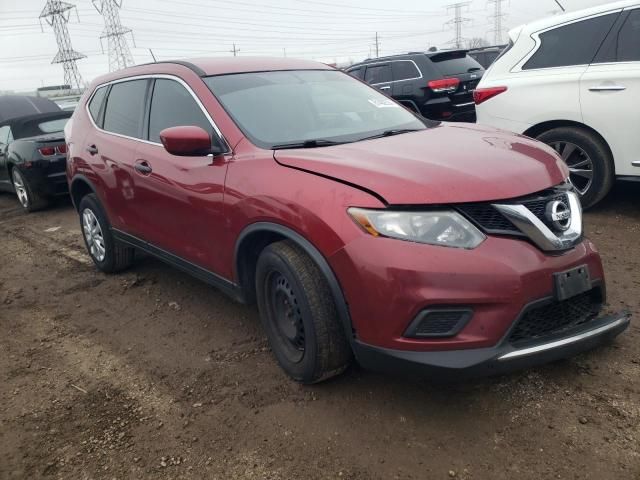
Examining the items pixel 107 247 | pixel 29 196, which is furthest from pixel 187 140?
pixel 29 196

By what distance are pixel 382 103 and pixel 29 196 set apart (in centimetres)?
636

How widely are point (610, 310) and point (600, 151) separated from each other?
216 centimetres

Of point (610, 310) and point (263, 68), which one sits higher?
point (263, 68)

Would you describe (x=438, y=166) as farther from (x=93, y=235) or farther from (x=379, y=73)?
(x=379, y=73)

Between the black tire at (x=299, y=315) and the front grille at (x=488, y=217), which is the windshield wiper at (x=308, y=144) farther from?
the front grille at (x=488, y=217)

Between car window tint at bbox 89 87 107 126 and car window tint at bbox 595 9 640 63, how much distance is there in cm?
452

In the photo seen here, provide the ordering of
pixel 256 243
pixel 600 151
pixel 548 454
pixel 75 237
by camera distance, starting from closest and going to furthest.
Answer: pixel 548 454
pixel 256 243
pixel 600 151
pixel 75 237

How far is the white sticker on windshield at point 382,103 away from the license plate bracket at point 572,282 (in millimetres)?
1828

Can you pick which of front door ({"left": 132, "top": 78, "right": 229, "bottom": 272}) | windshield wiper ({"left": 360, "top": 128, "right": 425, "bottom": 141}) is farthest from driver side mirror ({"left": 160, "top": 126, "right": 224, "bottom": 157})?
windshield wiper ({"left": 360, "top": 128, "right": 425, "bottom": 141})

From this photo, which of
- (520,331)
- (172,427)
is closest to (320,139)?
(520,331)

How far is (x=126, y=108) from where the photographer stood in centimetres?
425

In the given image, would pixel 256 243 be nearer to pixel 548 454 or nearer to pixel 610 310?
pixel 548 454

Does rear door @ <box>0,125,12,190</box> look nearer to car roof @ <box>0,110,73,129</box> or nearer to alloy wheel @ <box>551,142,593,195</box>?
car roof @ <box>0,110,73,129</box>

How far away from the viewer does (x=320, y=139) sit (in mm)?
3047
